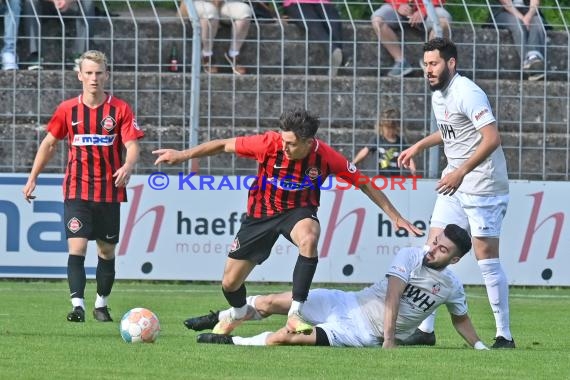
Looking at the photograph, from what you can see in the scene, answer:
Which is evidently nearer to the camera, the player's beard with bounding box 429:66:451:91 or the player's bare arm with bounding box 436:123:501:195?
the player's bare arm with bounding box 436:123:501:195

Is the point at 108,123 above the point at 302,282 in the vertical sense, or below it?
above

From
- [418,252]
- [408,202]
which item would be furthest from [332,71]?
[418,252]

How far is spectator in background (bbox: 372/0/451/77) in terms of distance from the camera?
1609 centimetres

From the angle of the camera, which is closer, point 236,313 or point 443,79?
point 236,313

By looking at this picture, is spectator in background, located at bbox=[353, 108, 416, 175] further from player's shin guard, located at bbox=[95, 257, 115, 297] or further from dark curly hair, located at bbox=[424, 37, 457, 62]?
dark curly hair, located at bbox=[424, 37, 457, 62]

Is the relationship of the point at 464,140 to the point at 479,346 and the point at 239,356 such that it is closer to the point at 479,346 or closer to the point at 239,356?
the point at 479,346

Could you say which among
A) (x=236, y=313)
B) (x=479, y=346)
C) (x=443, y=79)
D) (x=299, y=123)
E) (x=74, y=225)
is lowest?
(x=479, y=346)

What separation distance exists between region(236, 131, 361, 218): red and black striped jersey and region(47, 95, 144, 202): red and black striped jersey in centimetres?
182

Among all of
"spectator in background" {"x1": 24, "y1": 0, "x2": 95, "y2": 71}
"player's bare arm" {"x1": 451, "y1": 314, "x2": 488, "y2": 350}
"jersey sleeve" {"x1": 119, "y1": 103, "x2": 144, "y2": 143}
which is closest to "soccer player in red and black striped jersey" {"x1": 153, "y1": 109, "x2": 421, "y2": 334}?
"player's bare arm" {"x1": 451, "y1": 314, "x2": 488, "y2": 350}

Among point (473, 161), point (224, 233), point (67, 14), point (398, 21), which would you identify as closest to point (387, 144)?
point (398, 21)

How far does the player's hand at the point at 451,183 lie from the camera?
895 centimetres

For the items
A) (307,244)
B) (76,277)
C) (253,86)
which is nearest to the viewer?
(307,244)

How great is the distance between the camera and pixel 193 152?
29.6 feet

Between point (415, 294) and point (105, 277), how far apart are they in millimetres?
3007
